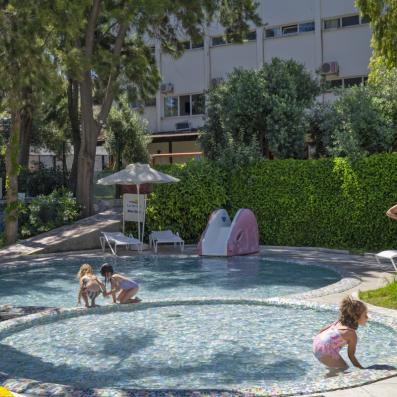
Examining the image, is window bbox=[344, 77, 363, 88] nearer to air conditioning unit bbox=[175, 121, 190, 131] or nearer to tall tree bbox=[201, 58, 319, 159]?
tall tree bbox=[201, 58, 319, 159]

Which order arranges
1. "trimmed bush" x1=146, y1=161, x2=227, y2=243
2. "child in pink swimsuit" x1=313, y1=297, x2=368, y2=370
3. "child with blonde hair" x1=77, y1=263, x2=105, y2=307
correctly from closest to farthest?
1. "child in pink swimsuit" x1=313, y1=297, x2=368, y2=370
2. "child with blonde hair" x1=77, y1=263, x2=105, y2=307
3. "trimmed bush" x1=146, y1=161, x2=227, y2=243

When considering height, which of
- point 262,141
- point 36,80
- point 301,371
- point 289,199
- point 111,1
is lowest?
point 301,371

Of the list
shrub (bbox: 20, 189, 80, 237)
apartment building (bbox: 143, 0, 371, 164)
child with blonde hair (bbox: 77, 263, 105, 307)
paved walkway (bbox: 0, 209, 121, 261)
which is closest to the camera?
child with blonde hair (bbox: 77, 263, 105, 307)

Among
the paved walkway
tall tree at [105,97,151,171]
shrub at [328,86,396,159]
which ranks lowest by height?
the paved walkway

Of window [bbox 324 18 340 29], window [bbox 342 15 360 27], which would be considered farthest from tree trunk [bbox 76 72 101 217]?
window [bbox 342 15 360 27]

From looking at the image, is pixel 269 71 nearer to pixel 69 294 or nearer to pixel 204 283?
pixel 204 283

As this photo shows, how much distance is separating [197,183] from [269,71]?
494cm

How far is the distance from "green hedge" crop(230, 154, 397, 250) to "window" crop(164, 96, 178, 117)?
19004mm

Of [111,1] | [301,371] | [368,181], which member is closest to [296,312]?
[301,371]

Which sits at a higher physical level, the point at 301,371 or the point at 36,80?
the point at 36,80

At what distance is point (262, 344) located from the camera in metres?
8.62

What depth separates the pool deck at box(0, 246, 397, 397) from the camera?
5.70 metres

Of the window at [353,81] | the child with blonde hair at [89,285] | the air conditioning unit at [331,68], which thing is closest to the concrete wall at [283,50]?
the window at [353,81]

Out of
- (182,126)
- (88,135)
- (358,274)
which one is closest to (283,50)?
(182,126)
